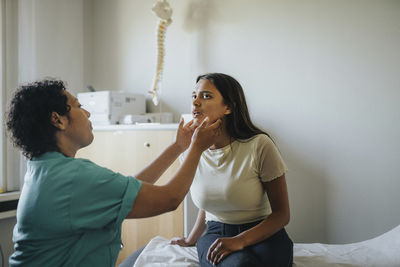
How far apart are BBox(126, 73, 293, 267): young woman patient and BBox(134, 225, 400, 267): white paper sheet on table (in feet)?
0.43

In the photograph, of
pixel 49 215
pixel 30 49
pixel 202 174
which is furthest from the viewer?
pixel 30 49

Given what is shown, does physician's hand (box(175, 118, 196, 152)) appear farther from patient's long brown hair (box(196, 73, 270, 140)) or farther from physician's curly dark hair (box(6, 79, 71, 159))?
physician's curly dark hair (box(6, 79, 71, 159))

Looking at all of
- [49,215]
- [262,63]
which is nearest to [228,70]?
[262,63]

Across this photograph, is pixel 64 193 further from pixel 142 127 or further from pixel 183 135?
pixel 142 127

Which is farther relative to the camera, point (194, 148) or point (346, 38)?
point (346, 38)

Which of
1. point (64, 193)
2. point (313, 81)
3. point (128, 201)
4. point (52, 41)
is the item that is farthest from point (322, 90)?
point (52, 41)

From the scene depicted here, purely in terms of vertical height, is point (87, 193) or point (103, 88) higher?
point (103, 88)

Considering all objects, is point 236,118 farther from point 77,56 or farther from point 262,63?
point 77,56

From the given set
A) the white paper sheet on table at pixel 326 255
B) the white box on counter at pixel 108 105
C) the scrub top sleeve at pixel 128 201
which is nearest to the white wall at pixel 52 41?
the white box on counter at pixel 108 105

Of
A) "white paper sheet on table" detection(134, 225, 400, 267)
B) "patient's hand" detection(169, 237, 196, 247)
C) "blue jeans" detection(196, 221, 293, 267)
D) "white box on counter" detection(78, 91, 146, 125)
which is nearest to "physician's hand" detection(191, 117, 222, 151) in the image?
"blue jeans" detection(196, 221, 293, 267)

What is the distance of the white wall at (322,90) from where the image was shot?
73.8 inches

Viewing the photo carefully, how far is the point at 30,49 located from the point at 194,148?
2.10 meters

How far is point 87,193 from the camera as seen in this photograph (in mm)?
754

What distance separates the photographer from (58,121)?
870 millimetres
